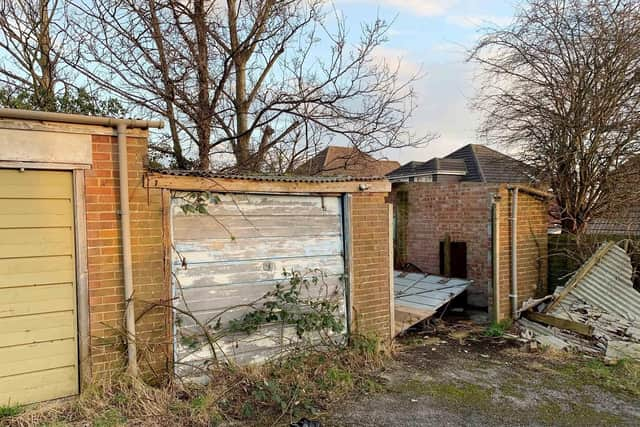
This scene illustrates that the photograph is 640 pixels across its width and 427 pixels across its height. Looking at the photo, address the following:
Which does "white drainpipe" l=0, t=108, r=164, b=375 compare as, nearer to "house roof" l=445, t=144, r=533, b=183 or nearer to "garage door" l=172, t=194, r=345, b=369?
"garage door" l=172, t=194, r=345, b=369

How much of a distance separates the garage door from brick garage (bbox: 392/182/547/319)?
3.25m

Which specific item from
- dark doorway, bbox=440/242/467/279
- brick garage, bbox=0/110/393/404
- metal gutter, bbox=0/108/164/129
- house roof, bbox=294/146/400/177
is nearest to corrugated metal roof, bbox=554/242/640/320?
dark doorway, bbox=440/242/467/279

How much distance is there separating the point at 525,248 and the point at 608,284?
1.33 meters

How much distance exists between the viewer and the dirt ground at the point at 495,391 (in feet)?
13.1

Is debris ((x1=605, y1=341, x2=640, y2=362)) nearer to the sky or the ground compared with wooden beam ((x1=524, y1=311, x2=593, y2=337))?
nearer to the ground

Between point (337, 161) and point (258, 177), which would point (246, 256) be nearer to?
point (258, 177)

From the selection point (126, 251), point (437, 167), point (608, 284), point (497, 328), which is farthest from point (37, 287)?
point (437, 167)

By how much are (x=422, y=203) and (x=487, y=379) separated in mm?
5006

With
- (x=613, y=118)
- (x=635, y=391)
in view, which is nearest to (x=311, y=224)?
(x=635, y=391)

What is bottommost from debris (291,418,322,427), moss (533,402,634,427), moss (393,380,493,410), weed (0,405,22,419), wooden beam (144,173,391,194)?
moss (393,380,493,410)

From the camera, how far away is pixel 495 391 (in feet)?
15.2

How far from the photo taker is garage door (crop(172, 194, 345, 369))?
450cm

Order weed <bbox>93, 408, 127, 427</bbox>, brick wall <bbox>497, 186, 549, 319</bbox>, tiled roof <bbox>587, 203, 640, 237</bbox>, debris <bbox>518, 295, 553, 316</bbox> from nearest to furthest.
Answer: weed <bbox>93, 408, 127, 427</bbox>, debris <bbox>518, 295, 553, 316</bbox>, brick wall <bbox>497, 186, 549, 319</bbox>, tiled roof <bbox>587, 203, 640, 237</bbox>

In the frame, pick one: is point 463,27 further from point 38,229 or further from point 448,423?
point 38,229
